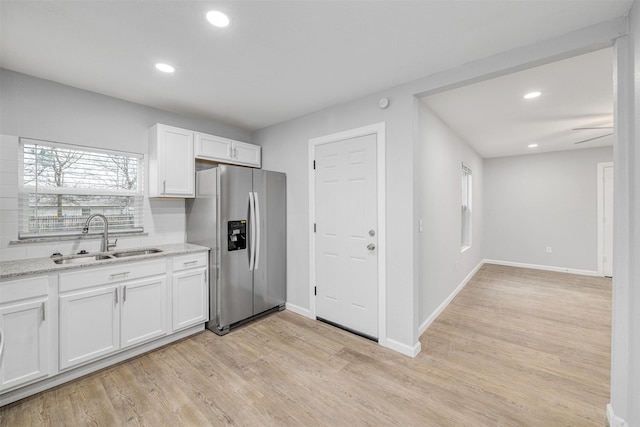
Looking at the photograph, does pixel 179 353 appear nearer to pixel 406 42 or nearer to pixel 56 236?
pixel 56 236

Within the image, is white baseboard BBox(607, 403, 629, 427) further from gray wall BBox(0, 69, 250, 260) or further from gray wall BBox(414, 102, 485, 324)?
gray wall BBox(0, 69, 250, 260)

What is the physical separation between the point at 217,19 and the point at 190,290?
248cm

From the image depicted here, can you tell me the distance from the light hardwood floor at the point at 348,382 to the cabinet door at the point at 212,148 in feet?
6.89

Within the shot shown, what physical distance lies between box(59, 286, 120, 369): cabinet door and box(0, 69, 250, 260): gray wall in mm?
701

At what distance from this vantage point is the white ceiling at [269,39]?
156 centimetres

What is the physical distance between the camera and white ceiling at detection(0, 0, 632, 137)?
1560 millimetres

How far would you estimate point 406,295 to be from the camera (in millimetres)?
2504

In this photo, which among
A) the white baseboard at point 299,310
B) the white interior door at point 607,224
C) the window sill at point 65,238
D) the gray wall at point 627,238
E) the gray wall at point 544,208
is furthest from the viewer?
the gray wall at point 544,208

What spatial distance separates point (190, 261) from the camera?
2.83m

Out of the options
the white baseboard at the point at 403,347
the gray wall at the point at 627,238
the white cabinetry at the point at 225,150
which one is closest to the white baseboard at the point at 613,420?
the gray wall at the point at 627,238

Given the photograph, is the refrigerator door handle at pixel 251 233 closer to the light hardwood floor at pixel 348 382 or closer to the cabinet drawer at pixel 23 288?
the light hardwood floor at pixel 348 382

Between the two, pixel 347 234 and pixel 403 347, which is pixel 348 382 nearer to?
pixel 403 347

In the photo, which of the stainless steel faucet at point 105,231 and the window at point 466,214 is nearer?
the stainless steel faucet at point 105,231

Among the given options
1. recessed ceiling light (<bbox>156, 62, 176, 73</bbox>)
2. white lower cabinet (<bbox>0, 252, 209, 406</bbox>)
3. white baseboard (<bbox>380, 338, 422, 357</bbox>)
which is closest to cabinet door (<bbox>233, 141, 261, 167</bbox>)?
recessed ceiling light (<bbox>156, 62, 176, 73</bbox>)
